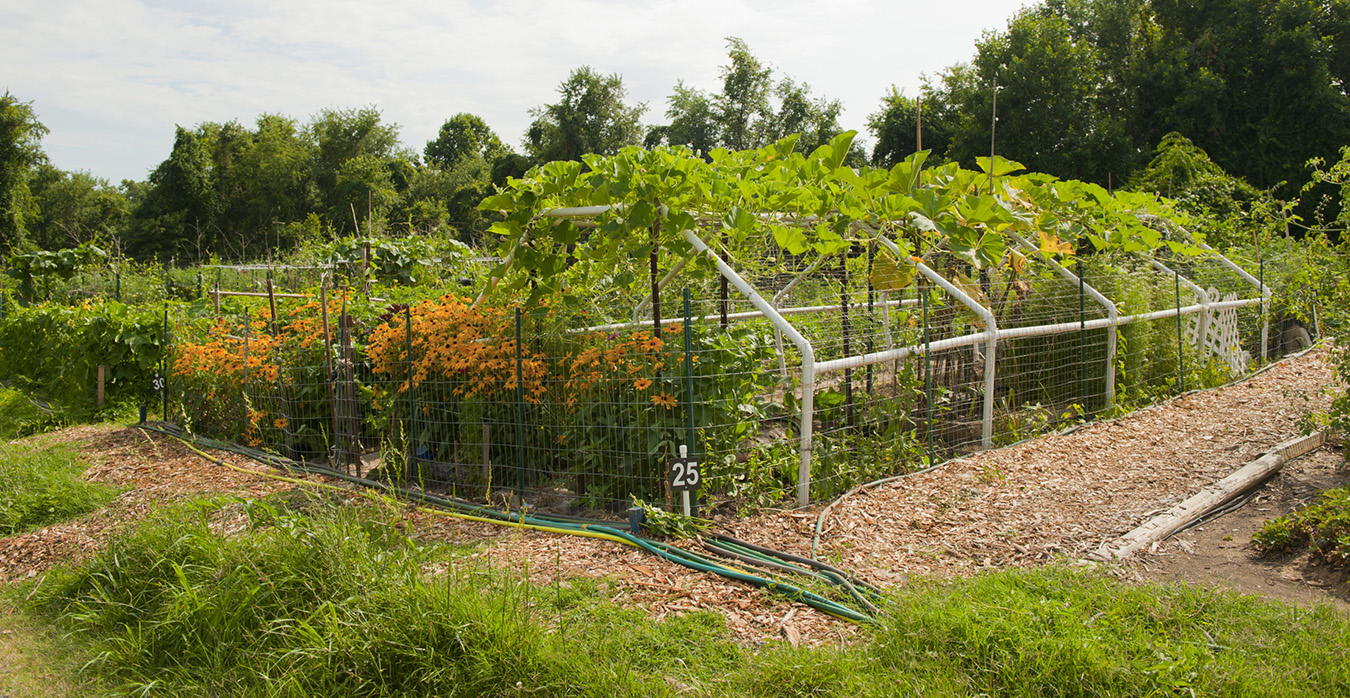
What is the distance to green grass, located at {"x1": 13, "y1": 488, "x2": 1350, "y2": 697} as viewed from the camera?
8.55 feet

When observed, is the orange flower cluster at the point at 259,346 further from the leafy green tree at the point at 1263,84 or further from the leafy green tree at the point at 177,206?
the leafy green tree at the point at 177,206

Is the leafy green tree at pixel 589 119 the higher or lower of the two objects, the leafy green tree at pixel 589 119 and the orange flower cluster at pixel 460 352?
the higher

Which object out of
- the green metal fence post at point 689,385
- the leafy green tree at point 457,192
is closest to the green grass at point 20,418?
the green metal fence post at point 689,385

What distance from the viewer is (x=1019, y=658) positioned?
2639 mm

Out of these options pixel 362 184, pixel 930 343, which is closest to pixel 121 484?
pixel 930 343

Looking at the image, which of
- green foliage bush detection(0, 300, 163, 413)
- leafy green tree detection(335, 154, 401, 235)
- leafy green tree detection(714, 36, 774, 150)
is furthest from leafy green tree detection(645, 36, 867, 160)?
green foliage bush detection(0, 300, 163, 413)

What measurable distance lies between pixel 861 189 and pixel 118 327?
852 cm

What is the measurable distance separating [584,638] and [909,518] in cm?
233

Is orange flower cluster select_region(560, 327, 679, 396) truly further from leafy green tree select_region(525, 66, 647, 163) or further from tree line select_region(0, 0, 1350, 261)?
leafy green tree select_region(525, 66, 647, 163)

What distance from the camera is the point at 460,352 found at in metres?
5.28

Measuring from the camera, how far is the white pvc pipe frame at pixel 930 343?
474 centimetres

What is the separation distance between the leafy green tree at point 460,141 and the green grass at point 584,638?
64353 millimetres

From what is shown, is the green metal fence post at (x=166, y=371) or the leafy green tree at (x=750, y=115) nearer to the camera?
the green metal fence post at (x=166, y=371)

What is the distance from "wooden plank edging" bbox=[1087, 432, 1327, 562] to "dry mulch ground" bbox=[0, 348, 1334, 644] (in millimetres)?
109
